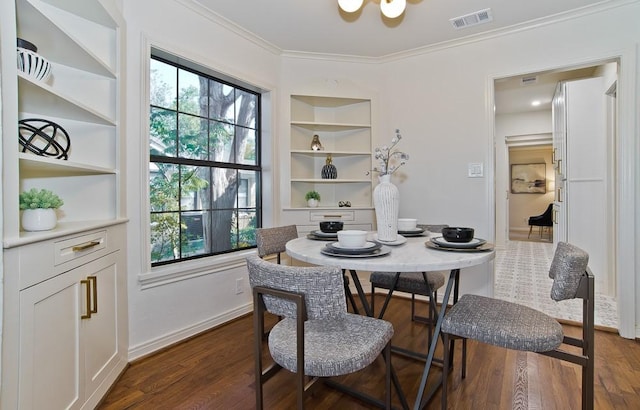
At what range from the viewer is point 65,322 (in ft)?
4.29

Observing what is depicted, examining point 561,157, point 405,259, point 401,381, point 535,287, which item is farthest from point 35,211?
point 561,157

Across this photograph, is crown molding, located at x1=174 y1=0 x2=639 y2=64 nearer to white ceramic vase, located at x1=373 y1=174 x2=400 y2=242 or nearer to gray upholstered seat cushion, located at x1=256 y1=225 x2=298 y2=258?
gray upholstered seat cushion, located at x1=256 y1=225 x2=298 y2=258

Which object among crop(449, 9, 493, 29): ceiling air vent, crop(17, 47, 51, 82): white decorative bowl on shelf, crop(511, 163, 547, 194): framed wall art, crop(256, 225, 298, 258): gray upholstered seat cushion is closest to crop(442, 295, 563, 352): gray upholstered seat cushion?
crop(256, 225, 298, 258): gray upholstered seat cushion

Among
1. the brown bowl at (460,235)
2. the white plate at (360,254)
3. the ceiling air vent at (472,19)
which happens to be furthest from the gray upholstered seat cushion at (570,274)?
the ceiling air vent at (472,19)

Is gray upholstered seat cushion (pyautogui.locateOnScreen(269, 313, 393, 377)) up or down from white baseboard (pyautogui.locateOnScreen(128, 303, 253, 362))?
up

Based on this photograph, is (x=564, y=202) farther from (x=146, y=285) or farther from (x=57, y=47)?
(x=57, y=47)

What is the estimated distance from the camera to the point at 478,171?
2.93m

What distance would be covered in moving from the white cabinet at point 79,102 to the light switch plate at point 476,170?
2.86 metres

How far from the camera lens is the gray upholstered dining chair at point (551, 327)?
3.95 ft

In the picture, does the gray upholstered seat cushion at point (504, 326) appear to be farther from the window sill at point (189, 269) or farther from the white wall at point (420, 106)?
the white wall at point (420, 106)

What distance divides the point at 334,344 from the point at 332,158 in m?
2.64

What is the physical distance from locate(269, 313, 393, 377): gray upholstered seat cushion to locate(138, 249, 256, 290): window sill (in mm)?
831

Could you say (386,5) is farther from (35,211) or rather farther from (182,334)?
(182,334)

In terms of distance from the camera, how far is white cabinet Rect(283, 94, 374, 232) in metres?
3.23
